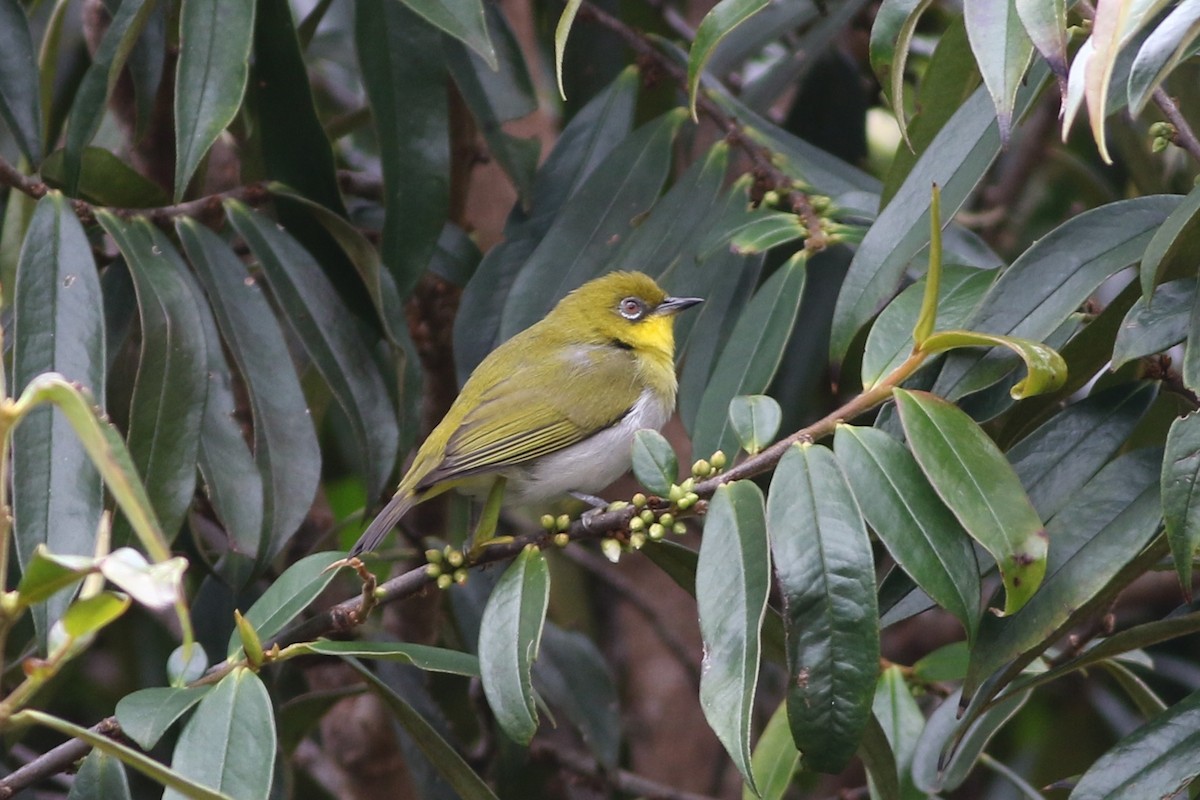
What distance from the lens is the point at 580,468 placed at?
353 centimetres

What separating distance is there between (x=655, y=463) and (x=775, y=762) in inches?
36.7

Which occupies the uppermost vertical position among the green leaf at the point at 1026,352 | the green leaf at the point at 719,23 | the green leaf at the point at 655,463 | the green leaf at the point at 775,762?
the green leaf at the point at 719,23

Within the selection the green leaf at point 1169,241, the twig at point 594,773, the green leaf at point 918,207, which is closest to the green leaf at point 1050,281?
the green leaf at point 1169,241

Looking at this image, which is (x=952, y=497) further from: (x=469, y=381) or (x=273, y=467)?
(x=469, y=381)

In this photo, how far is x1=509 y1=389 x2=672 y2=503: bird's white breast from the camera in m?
3.49

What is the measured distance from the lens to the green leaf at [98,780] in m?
2.32

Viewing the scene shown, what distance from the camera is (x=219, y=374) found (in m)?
3.05

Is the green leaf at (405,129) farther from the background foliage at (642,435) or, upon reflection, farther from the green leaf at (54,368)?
the green leaf at (54,368)

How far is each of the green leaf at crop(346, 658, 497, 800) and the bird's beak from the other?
1320 millimetres

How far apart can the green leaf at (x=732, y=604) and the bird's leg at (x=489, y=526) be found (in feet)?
1.99

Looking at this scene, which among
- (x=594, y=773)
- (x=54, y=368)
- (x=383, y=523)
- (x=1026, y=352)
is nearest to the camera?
(x=1026, y=352)

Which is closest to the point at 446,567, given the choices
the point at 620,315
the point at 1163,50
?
the point at 1163,50

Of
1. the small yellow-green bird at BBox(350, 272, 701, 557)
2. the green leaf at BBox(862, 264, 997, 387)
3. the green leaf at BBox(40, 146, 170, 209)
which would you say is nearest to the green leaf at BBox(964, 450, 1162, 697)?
the green leaf at BBox(862, 264, 997, 387)

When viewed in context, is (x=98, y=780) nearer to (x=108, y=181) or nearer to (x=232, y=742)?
(x=232, y=742)
